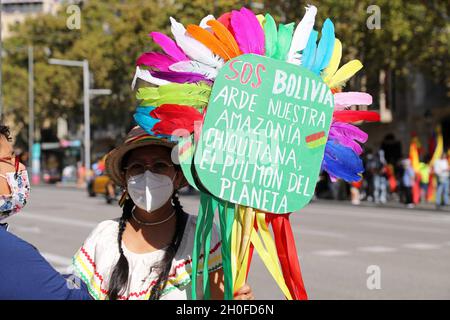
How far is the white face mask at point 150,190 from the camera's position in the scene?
3260 millimetres

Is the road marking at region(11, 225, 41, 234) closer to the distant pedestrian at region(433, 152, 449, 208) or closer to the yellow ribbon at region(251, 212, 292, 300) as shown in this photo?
the distant pedestrian at region(433, 152, 449, 208)

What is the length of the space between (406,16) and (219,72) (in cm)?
2925

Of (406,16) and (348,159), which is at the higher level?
(406,16)

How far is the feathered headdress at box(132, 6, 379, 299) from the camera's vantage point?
2775mm

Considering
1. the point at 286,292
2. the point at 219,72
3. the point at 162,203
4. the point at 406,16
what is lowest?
the point at 286,292

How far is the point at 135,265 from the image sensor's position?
324 centimetres

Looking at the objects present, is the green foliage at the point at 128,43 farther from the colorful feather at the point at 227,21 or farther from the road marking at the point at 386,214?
the road marking at the point at 386,214

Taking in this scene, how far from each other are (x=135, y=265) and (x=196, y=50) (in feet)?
2.87

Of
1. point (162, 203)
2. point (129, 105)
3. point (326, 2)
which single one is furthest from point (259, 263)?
point (129, 105)

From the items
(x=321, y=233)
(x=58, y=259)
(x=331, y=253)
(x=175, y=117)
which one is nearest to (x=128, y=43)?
(x=321, y=233)

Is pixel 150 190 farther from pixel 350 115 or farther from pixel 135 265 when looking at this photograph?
pixel 350 115

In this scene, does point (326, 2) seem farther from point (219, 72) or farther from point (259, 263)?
point (219, 72)

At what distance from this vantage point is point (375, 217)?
21938 millimetres

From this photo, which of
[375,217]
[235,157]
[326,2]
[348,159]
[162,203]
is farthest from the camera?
[326,2]
